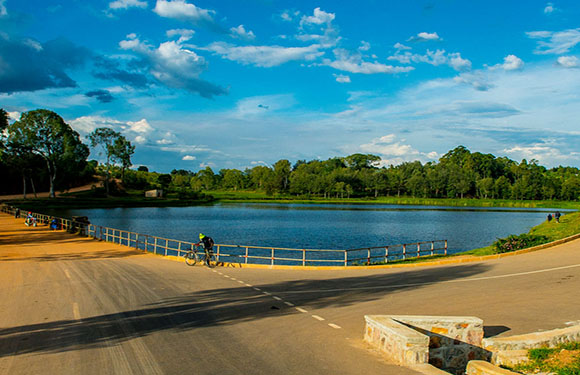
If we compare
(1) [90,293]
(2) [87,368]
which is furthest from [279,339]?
(1) [90,293]

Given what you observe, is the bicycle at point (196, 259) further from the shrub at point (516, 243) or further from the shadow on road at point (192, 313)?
the shrub at point (516, 243)

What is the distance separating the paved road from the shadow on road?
0.12ft

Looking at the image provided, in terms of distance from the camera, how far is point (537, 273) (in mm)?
18562

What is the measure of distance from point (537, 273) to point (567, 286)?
3.10 meters

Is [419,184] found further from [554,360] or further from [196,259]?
[554,360]

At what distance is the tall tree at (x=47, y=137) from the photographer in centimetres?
8038

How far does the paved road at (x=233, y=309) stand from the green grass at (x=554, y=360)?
1.43 meters

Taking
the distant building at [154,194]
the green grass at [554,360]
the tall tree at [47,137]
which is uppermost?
the tall tree at [47,137]

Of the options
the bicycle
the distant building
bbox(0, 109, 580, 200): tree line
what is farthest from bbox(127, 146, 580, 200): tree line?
the bicycle

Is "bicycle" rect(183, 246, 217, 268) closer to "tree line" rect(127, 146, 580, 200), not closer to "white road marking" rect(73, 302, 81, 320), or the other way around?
"white road marking" rect(73, 302, 81, 320)

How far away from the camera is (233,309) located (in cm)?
1186

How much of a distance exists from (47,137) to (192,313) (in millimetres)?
85462

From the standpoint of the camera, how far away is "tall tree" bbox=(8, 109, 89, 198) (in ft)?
264

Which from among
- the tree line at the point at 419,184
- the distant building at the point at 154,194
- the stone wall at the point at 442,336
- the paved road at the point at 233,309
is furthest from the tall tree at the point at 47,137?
the stone wall at the point at 442,336
